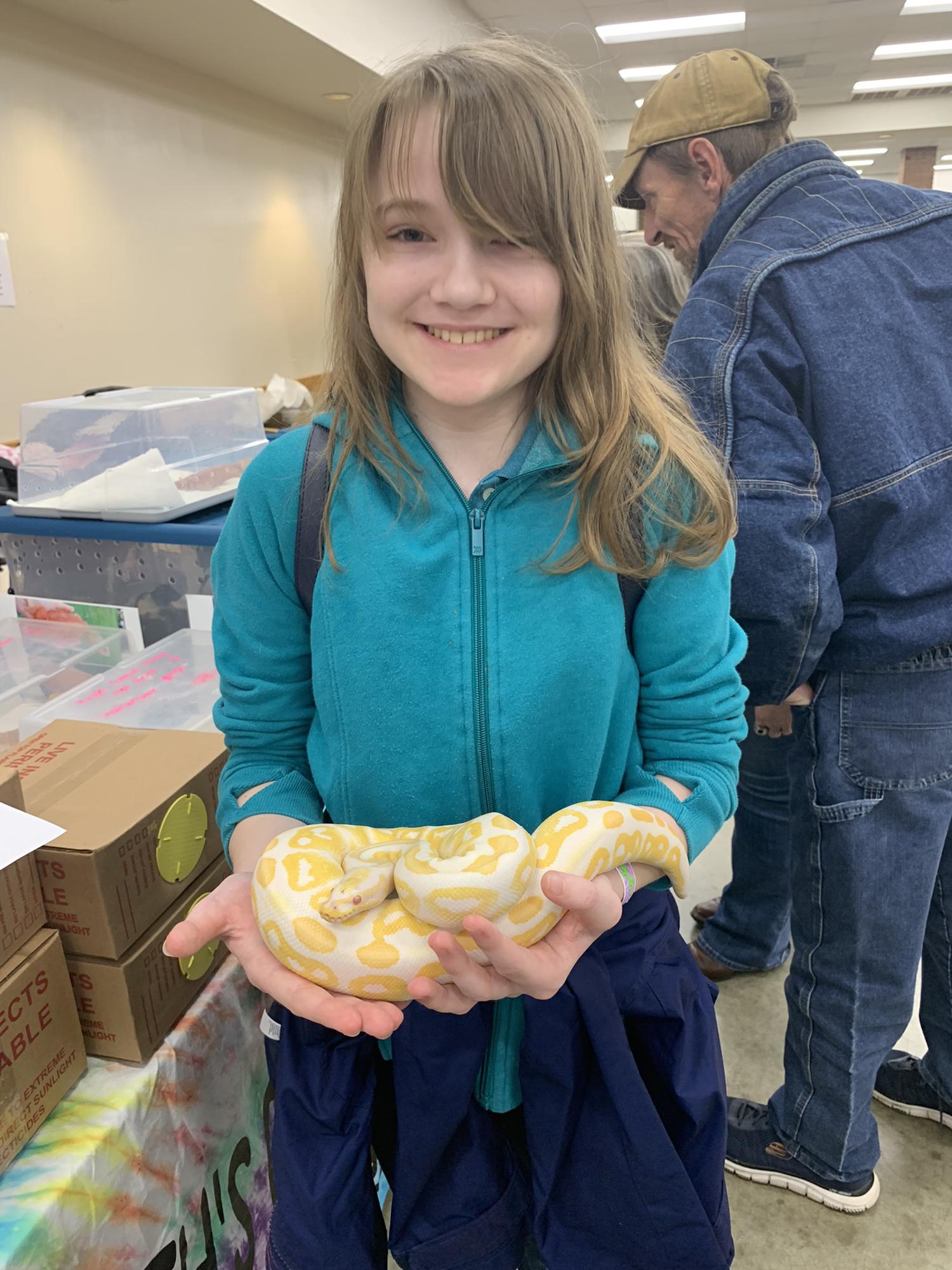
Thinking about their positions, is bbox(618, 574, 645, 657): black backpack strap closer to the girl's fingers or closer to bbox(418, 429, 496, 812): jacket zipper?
bbox(418, 429, 496, 812): jacket zipper

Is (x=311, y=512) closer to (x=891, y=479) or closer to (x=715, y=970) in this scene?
(x=891, y=479)

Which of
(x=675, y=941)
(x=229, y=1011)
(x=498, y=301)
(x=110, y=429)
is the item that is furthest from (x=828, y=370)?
(x=110, y=429)

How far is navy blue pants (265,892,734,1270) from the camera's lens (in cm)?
103

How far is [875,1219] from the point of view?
1879 millimetres

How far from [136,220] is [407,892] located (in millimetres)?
6064

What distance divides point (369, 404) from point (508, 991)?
71 cm

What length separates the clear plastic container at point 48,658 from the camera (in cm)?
181

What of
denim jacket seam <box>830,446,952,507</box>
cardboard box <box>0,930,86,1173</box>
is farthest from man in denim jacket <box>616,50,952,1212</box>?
cardboard box <box>0,930,86,1173</box>

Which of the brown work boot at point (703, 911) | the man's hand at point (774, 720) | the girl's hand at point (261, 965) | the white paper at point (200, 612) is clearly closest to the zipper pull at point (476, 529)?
the girl's hand at point (261, 965)

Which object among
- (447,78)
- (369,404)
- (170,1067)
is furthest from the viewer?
(170,1067)

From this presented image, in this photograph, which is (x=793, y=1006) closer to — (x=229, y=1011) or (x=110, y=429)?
(x=229, y=1011)

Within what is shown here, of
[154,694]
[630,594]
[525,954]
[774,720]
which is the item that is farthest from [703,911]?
[525,954]

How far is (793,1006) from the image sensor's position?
1796mm

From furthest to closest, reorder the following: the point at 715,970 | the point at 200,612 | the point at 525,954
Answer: the point at 715,970 → the point at 200,612 → the point at 525,954
